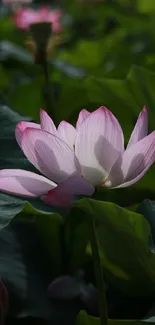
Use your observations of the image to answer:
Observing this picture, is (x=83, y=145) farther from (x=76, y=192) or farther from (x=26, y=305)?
(x=26, y=305)

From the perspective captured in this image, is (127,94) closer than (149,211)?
No

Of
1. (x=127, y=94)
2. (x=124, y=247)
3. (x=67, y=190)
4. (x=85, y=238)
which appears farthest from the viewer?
(x=127, y=94)

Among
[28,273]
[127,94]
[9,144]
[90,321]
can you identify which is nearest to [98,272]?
[90,321]

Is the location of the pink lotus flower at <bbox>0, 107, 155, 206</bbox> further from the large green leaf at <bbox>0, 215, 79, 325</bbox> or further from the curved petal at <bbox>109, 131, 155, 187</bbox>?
the large green leaf at <bbox>0, 215, 79, 325</bbox>

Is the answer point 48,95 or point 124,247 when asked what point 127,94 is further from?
point 124,247

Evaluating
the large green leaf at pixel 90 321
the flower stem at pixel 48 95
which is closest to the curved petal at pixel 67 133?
the large green leaf at pixel 90 321

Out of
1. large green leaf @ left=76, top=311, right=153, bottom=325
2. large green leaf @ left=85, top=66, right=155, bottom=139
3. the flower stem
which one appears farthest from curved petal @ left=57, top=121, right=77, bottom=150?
the flower stem

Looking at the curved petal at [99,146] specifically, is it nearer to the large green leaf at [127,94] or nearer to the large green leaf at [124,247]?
the large green leaf at [124,247]
